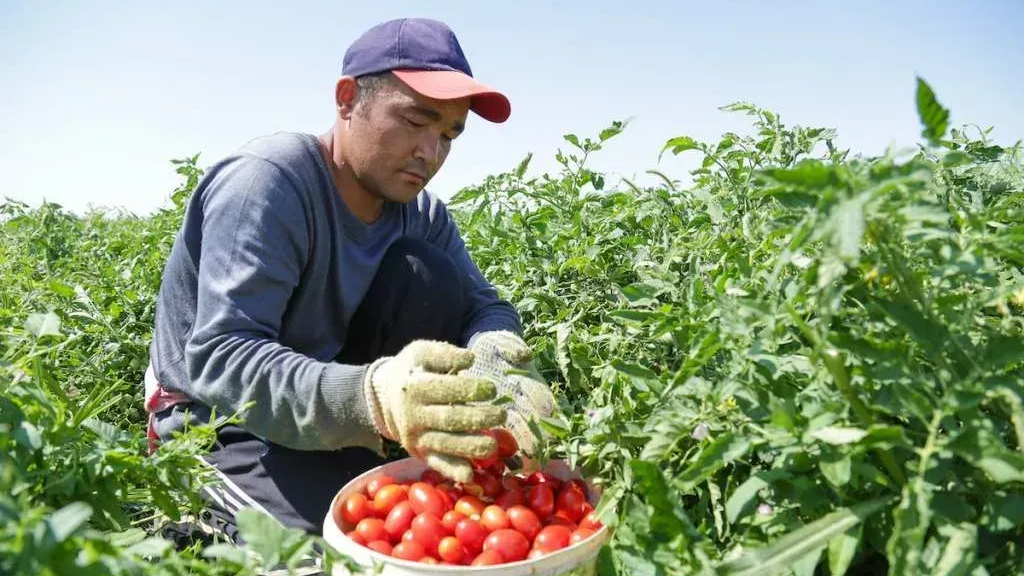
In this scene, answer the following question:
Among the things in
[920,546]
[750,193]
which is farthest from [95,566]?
[750,193]

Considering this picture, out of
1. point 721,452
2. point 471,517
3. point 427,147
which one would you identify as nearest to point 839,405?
point 721,452

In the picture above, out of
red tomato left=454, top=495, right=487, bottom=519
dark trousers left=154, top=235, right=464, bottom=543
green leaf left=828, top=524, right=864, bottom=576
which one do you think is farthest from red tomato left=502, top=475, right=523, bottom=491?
green leaf left=828, top=524, right=864, bottom=576

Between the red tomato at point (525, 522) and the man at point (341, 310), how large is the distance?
130 mm

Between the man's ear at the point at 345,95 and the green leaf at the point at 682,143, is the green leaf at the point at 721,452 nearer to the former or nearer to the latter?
the green leaf at the point at 682,143

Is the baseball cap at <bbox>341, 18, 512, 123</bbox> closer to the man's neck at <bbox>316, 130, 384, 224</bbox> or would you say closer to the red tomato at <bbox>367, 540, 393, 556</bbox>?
the man's neck at <bbox>316, 130, 384, 224</bbox>

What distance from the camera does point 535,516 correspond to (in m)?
1.76

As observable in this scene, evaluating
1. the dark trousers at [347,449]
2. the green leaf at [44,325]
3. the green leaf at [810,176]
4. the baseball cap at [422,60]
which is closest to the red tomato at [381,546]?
the dark trousers at [347,449]

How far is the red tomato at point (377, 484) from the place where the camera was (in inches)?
74.5

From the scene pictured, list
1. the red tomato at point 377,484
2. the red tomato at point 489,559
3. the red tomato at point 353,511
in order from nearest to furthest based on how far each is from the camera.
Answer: the red tomato at point 489,559 → the red tomato at point 353,511 → the red tomato at point 377,484

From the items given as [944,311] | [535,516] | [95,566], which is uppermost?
[944,311]

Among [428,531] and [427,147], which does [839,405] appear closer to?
[428,531]

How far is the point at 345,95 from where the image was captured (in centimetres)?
244

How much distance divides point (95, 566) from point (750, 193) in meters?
1.64

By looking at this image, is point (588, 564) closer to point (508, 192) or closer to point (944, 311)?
point (944, 311)
